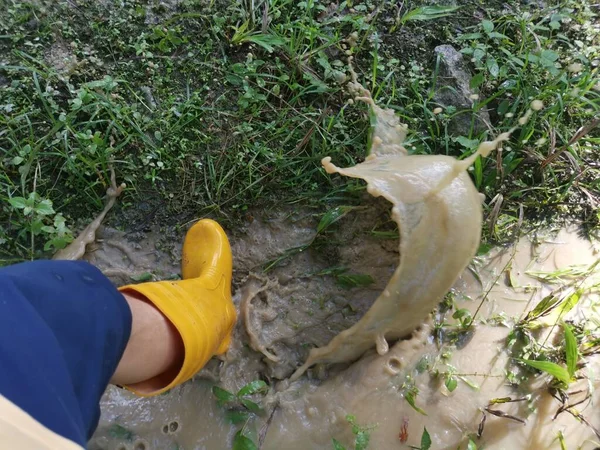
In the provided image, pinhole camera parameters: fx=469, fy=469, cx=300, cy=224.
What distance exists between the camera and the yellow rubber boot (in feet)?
5.98

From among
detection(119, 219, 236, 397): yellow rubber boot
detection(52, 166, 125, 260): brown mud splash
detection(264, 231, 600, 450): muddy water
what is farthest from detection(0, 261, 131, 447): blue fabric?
detection(264, 231, 600, 450): muddy water

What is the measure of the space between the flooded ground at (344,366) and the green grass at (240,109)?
182 millimetres

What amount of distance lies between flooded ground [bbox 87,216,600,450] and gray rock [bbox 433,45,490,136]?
66 cm

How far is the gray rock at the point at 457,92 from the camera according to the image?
2.48m

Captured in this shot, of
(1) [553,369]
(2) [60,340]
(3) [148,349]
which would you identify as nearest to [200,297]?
(3) [148,349]

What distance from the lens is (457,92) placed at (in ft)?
8.20

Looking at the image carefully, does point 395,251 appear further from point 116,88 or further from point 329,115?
point 116,88

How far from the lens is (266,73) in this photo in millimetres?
2496

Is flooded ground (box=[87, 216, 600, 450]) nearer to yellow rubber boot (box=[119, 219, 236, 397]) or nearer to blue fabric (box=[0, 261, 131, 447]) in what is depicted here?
yellow rubber boot (box=[119, 219, 236, 397])

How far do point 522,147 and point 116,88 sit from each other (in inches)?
83.0

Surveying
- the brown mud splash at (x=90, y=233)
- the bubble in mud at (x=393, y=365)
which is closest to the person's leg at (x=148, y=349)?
the brown mud splash at (x=90, y=233)

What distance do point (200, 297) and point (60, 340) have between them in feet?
2.31

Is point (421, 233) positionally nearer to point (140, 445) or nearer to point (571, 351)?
point (571, 351)

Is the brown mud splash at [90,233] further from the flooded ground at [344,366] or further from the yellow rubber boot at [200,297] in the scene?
the yellow rubber boot at [200,297]
